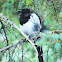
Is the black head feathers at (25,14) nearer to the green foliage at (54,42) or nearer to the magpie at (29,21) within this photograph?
the magpie at (29,21)

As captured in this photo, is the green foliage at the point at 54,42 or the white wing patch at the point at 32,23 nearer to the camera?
the green foliage at the point at 54,42

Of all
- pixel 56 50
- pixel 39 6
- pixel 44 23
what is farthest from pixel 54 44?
pixel 44 23

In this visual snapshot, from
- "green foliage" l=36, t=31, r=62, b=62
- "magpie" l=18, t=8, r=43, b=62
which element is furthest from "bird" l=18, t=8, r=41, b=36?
"green foliage" l=36, t=31, r=62, b=62

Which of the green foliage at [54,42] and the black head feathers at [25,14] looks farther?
the black head feathers at [25,14]

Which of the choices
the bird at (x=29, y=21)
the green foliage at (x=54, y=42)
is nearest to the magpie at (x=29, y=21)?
the bird at (x=29, y=21)

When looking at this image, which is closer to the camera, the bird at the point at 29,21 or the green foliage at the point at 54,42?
the green foliage at the point at 54,42

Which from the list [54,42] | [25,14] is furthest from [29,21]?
[54,42]

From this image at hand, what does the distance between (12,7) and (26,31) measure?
1.22 feet

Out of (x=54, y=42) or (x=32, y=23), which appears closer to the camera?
(x=54, y=42)

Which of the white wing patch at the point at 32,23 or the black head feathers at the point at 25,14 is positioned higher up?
the black head feathers at the point at 25,14

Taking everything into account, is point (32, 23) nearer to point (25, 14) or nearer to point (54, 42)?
point (25, 14)

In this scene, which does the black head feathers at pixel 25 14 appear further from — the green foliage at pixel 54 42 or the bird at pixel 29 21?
the green foliage at pixel 54 42

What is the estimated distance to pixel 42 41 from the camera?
73cm

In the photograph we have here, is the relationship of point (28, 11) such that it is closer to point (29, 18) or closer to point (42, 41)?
point (29, 18)
